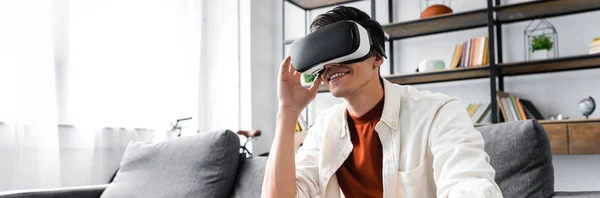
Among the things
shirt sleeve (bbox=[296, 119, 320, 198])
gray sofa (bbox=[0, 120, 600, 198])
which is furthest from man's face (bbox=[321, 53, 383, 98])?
gray sofa (bbox=[0, 120, 600, 198])

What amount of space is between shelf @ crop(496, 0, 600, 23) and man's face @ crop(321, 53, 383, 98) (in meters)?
2.07

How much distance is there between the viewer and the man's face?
1.25 metres

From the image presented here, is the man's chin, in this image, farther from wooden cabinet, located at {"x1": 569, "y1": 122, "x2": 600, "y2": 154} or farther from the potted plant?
the potted plant

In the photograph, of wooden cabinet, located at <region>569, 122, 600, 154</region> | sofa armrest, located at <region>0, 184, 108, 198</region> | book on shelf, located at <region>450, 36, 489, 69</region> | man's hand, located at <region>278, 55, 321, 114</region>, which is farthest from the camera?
book on shelf, located at <region>450, 36, 489, 69</region>

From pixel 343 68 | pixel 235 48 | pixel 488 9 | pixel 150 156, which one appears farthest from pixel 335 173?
pixel 235 48

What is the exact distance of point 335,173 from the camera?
1372mm

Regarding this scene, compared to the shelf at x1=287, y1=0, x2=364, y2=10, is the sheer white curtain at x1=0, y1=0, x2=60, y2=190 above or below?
below

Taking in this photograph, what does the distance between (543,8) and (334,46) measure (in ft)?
7.77

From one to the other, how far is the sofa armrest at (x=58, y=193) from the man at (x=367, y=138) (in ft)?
3.67

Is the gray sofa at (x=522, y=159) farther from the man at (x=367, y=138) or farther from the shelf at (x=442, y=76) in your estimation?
the shelf at (x=442, y=76)

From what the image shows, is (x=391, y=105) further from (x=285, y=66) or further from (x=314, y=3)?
Result: (x=314, y=3)

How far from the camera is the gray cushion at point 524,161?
142 cm

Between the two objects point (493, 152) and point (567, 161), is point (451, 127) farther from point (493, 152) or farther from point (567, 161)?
point (567, 161)

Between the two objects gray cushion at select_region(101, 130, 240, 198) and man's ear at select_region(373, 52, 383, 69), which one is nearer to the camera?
man's ear at select_region(373, 52, 383, 69)
